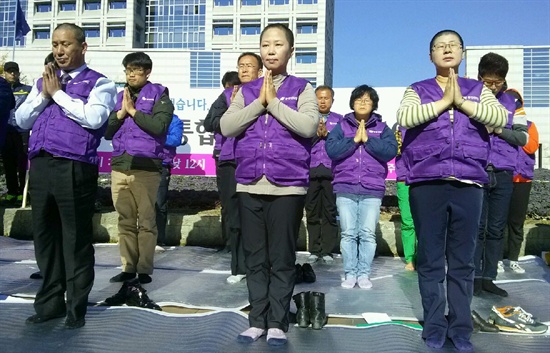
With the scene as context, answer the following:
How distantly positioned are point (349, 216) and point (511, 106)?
1.81 meters

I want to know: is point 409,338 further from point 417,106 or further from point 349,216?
point 349,216

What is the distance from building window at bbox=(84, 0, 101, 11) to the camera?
63.0 metres

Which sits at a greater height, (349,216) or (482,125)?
(482,125)

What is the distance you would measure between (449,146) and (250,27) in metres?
63.5

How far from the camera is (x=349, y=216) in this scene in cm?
513

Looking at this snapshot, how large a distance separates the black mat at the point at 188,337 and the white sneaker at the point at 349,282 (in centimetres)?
144

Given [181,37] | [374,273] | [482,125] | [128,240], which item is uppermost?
[181,37]

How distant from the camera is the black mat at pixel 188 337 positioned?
293 cm

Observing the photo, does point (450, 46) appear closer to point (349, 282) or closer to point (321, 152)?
point (349, 282)

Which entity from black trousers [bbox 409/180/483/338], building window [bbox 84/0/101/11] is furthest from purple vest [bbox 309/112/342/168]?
building window [bbox 84/0/101/11]

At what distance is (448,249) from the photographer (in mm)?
3271

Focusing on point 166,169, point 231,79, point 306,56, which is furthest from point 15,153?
point 306,56

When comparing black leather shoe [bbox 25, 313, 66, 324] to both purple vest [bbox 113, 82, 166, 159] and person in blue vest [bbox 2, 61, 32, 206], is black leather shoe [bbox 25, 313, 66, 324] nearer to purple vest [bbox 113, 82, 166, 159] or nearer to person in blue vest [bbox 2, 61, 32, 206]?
purple vest [bbox 113, 82, 166, 159]

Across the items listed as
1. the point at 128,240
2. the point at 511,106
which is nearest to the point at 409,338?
the point at 511,106
